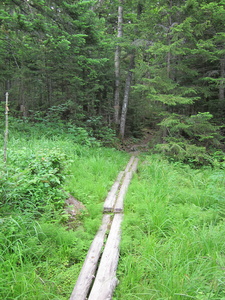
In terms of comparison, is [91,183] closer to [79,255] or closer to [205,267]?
[79,255]

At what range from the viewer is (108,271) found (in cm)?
242

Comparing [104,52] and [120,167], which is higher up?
[104,52]

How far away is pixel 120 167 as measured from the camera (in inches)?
292

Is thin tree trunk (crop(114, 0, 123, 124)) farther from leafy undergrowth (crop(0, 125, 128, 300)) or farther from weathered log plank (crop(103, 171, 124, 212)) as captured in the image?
leafy undergrowth (crop(0, 125, 128, 300))

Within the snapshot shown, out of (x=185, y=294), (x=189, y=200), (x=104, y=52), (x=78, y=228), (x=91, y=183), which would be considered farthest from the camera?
(x=104, y=52)

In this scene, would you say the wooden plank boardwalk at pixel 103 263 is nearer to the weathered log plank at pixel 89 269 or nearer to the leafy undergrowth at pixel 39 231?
the weathered log plank at pixel 89 269

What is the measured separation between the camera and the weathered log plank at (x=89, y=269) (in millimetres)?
2109

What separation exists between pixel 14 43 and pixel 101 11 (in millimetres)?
10331

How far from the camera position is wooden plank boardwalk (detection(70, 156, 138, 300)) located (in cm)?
213

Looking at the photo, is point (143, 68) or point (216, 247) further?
point (143, 68)

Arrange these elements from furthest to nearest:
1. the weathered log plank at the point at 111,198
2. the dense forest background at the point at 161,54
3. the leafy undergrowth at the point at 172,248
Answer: the dense forest background at the point at 161,54 → the weathered log plank at the point at 111,198 → the leafy undergrowth at the point at 172,248

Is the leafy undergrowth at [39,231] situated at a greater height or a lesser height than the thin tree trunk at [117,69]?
lesser

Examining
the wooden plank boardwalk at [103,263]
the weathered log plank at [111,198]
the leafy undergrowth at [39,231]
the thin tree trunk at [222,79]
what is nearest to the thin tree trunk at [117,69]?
the thin tree trunk at [222,79]

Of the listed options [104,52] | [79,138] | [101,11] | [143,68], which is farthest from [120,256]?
[101,11]
